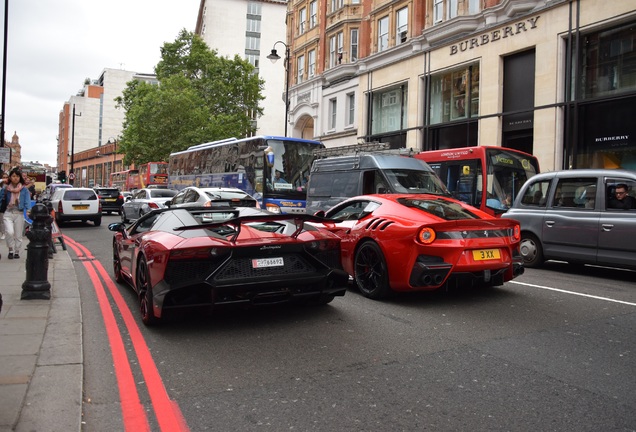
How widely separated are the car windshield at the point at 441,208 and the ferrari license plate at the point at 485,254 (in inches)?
20.7

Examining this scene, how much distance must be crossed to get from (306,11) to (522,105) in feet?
68.4

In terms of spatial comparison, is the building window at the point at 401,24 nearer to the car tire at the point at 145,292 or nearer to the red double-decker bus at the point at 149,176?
the red double-decker bus at the point at 149,176

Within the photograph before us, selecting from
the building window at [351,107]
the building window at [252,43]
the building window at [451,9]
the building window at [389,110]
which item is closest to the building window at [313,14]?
the building window at [351,107]

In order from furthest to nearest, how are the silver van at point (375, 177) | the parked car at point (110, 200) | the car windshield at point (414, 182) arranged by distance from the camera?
the parked car at point (110, 200)
the silver van at point (375, 177)
the car windshield at point (414, 182)

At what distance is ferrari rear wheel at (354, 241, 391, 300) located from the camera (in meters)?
6.51

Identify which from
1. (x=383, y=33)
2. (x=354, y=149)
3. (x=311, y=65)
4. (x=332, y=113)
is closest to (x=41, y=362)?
(x=354, y=149)

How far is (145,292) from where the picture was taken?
5516mm

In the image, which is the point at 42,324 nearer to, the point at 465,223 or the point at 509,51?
the point at 465,223

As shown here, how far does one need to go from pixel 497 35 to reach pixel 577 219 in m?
15.0

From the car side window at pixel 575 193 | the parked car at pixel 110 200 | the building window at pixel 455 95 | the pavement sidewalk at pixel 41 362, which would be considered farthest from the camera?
the parked car at pixel 110 200

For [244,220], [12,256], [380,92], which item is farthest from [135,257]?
[380,92]

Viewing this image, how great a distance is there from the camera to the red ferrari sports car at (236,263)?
4.98 metres

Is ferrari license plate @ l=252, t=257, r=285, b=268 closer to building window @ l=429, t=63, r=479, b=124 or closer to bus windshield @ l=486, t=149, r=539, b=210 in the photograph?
bus windshield @ l=486, t=149, r=539, b=210

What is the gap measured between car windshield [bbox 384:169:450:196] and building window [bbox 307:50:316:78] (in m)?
25.1
